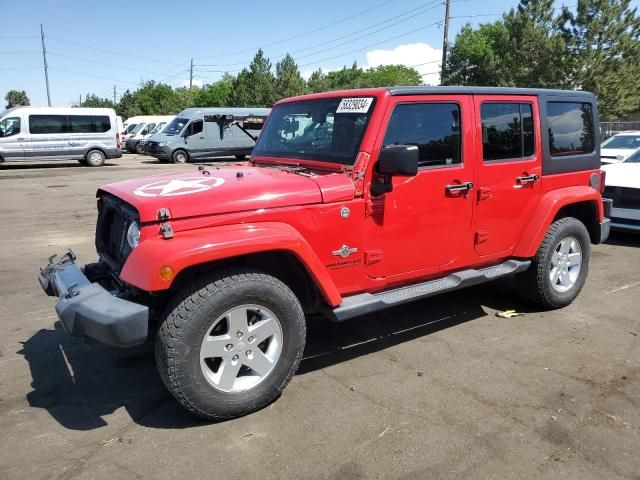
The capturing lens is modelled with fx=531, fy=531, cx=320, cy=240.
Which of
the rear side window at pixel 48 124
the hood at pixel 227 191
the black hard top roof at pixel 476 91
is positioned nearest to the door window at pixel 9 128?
the rear side window at pixel 48 124

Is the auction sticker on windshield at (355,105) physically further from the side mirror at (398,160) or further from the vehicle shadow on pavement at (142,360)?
the vehicle shadow on pavement at (142,360)

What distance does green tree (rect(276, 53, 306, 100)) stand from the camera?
139 ft

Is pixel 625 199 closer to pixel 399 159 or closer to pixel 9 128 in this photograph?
pixel 399 159

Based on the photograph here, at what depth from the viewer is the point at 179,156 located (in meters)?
23.7

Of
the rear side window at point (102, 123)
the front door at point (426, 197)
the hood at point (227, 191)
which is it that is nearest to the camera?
the hood at point (227, 191)

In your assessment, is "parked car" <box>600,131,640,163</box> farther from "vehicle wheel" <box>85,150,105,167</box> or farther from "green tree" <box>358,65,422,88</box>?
"green tree" <box>358,65,422,88</box>

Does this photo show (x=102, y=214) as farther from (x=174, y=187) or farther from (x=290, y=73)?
(x=290, y=73)

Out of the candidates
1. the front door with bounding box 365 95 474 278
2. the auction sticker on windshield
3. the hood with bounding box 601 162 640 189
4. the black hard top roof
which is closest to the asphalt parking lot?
the front door with bounding box 365 95 474 278

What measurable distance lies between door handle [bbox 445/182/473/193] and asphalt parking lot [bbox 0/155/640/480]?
4.06ft

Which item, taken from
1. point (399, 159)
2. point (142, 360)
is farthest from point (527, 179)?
point (142, 360)

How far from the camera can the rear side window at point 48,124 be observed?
20.9 meters

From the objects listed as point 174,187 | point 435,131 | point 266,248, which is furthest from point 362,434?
point 435,131

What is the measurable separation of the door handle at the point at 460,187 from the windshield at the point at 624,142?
32.7ft

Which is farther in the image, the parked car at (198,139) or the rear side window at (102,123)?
the parked car at (198,139)
